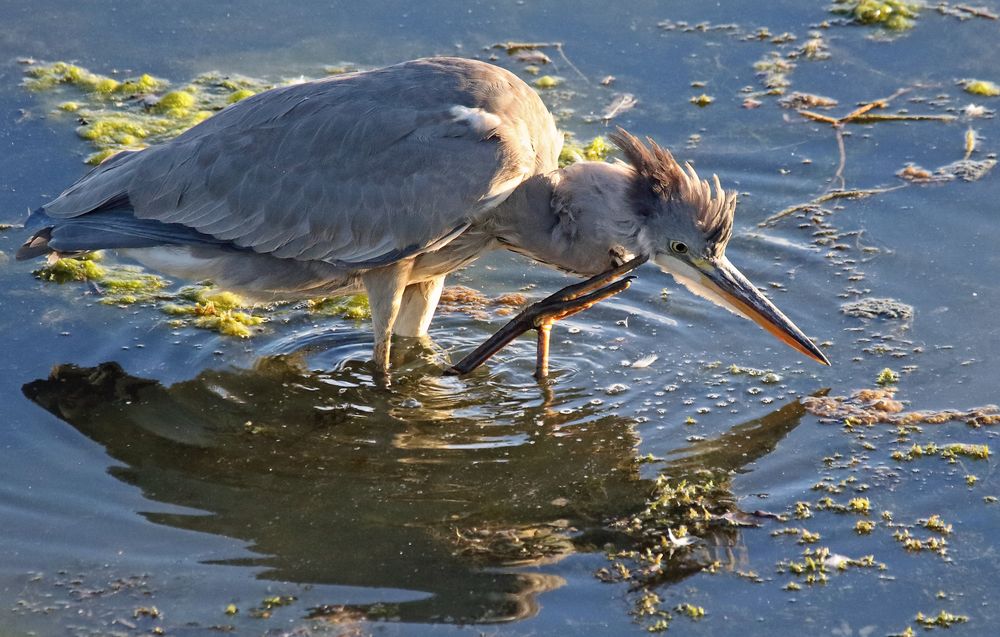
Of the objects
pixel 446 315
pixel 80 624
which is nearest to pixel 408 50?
pixel 446 315

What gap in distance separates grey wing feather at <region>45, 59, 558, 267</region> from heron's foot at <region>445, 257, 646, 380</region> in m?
0.50

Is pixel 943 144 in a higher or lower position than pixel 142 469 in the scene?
higher

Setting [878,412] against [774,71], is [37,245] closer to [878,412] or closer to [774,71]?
[878,412]

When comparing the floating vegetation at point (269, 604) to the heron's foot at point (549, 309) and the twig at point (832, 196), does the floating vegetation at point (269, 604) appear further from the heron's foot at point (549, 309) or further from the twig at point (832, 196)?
the twig at point (832, 196)

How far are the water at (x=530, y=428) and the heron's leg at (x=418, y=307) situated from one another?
150 mm

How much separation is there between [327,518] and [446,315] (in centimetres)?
198

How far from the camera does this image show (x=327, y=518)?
5117 mm

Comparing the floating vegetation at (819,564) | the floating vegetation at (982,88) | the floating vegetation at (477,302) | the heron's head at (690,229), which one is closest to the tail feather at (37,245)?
the floating vegetation at (477,302)

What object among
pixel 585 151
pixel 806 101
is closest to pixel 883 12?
pixel 806 101

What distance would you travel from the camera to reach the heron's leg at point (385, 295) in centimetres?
620

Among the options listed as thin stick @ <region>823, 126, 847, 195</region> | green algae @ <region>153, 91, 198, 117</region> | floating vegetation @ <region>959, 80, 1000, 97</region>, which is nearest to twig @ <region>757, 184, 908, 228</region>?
thin stick @ <region>823, 126, 847, 195</region>

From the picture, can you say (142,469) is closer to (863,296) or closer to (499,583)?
(499,583)

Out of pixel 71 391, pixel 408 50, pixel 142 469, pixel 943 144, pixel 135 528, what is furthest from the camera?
pixel 408 50

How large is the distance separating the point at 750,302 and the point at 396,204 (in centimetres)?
164
